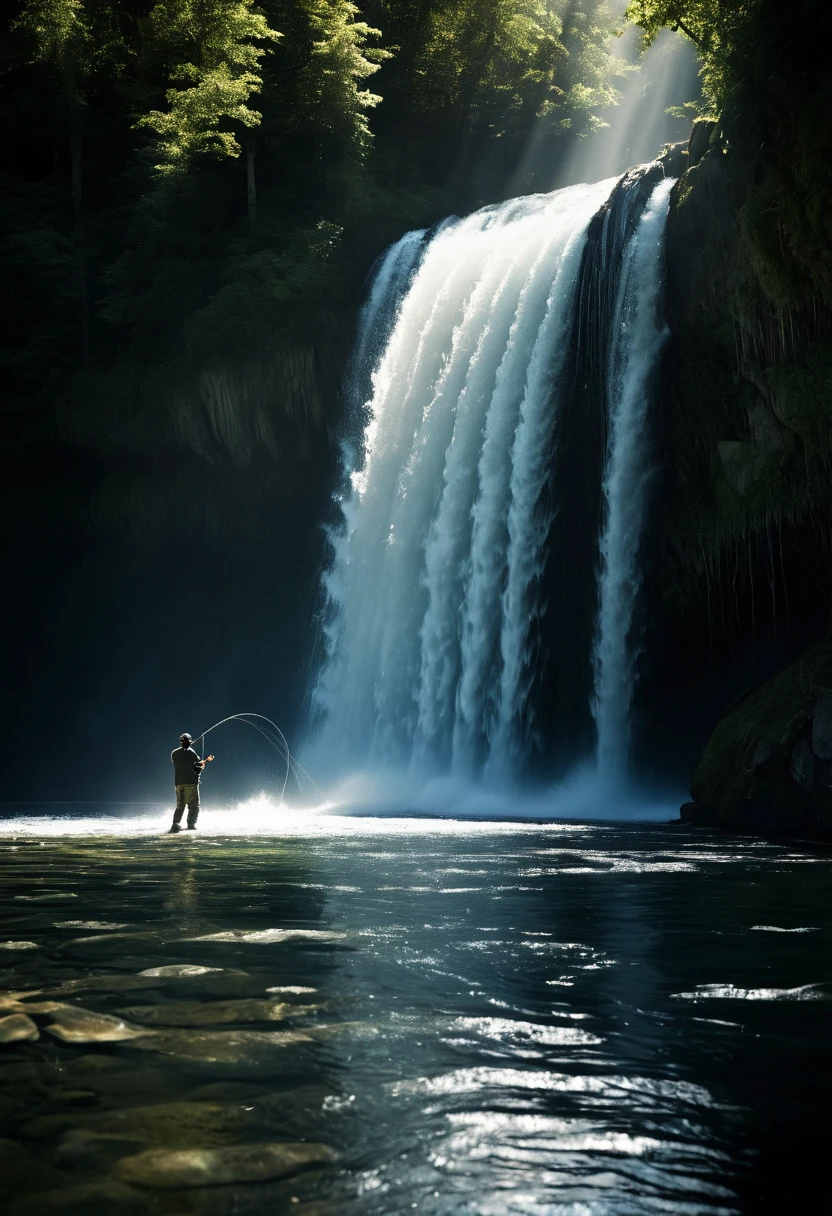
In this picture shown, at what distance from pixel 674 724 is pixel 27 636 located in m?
21.1

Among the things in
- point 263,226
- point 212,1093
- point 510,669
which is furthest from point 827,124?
point 263,226

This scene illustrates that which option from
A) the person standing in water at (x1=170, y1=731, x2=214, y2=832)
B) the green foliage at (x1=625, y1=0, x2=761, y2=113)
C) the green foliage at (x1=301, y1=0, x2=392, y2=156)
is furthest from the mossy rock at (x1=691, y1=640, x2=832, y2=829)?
the green foliage at (x1=301, y1=0, x2=392, y2=156)

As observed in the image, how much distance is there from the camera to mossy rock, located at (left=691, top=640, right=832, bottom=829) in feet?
45.8

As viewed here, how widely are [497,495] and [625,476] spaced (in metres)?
3.12

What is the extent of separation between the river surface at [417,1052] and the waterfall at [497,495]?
1385 cm

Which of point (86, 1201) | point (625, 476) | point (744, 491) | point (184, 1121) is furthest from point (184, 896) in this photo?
point (625, 476)

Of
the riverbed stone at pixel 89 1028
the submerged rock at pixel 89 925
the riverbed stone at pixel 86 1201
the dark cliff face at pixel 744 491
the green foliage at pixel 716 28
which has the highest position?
the green foliage at pixel 716 28

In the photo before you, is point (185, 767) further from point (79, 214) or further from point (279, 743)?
point (79, 214)

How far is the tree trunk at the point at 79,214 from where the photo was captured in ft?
102

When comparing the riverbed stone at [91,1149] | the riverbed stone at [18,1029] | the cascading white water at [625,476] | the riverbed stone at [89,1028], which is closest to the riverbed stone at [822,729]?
the cascading white water at [625,476]

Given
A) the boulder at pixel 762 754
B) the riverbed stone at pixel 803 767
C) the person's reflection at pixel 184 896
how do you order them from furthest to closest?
the boulder at pixel 762 754
the riverbed stone at pixel 803 767
the person's reflection at pixel 184 896

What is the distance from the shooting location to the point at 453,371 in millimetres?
24719

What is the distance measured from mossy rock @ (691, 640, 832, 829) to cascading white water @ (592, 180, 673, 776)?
13.1 ft

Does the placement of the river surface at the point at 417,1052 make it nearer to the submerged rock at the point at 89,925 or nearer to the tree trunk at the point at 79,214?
the submerged rock at the point at 89,925
